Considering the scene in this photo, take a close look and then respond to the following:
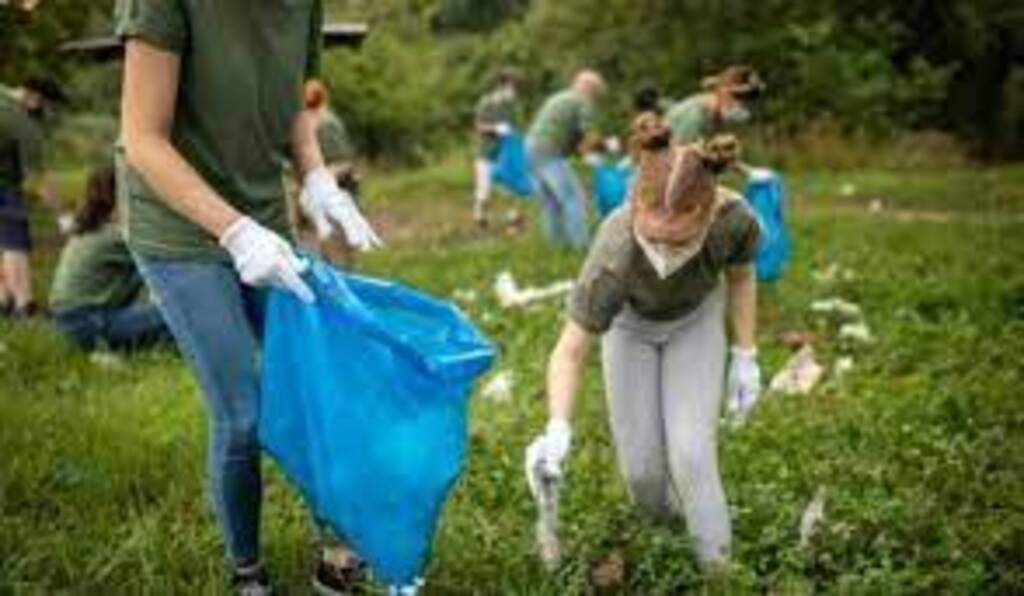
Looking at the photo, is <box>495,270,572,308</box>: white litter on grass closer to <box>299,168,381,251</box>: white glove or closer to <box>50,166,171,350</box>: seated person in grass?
<box>50,166,171,350</box>: seated person in grass

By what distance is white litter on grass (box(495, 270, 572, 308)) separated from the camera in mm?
10602

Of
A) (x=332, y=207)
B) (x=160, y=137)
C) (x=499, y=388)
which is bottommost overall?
(x=499, y=388)

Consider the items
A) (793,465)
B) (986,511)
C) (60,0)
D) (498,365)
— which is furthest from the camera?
(60,0)

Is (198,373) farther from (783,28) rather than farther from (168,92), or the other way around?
(783,28)

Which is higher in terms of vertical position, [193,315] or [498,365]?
[193,315]

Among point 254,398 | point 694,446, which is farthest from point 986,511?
point 254,398

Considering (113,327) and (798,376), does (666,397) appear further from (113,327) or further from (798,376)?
(113,327)

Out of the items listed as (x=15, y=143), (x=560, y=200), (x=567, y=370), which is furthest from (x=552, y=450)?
(x=560, y=200)

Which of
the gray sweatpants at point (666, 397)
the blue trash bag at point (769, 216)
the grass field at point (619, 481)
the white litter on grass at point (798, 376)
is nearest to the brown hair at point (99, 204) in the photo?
the grass field at point (619, 481)

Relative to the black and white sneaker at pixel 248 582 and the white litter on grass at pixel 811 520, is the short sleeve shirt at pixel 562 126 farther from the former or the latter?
the black and white sneaker at pixel 248 582

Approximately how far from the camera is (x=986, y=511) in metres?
5.47

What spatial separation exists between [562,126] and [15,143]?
501 cm

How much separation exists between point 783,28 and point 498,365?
1589 cm

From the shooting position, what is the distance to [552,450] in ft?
14.8
